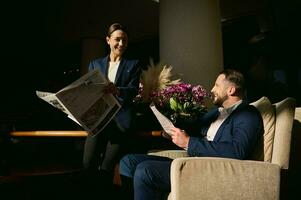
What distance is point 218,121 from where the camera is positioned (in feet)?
6.81

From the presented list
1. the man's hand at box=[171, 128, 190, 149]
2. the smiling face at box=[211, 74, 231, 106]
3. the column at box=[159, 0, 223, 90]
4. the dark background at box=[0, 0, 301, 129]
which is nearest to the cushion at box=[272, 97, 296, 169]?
the smiling face at box=[211, 74, 231, 106]

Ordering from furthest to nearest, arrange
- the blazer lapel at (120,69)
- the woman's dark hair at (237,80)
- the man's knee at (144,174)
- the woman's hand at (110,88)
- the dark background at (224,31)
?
the dark background at (224,31) < the blazer lapel at (120,69) < the woman's dark hair at (237,80) < the woman's hand at (110,88) < the man's knee at (144,174)

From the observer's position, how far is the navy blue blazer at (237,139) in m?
1.69

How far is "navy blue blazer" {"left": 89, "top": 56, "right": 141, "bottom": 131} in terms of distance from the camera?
6.61ft

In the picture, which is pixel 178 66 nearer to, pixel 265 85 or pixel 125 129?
pixel 125 129

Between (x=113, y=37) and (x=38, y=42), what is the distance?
23.9 feet

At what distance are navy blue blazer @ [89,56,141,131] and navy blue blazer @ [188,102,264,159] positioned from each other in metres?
0.47

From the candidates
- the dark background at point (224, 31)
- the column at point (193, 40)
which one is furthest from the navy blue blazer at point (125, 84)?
the dark background at point (224, 31)

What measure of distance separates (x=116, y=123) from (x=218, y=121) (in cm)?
63

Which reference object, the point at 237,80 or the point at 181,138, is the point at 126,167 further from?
the point at 237,80

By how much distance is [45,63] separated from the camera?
10.4 meters

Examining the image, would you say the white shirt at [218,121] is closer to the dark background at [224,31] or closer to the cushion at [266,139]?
the cushion at [266,139]

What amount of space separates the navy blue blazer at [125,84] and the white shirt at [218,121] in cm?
50

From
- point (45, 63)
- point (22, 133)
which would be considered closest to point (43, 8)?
point (45, 63)
